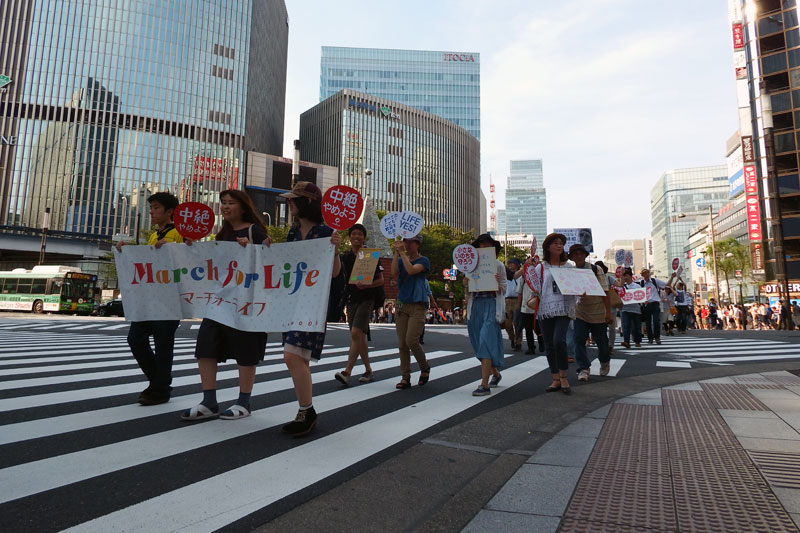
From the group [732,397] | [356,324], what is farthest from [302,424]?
[732,397]

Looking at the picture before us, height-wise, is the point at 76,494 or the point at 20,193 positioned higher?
the point at 20,193

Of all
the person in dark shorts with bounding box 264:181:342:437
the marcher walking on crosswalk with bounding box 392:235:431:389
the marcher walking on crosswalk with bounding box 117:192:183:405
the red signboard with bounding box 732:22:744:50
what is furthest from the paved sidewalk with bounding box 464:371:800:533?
the red signboard with bounding box 732:22:744:50

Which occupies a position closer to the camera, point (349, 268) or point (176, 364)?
point (349, 268)

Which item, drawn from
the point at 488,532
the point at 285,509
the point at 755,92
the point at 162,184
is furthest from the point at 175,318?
the point at 162,184

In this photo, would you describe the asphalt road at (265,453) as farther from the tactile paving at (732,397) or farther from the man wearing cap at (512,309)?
the man wearing cap at (512,309)

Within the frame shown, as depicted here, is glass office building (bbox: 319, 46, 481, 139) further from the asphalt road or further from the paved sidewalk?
the paved sidewalk

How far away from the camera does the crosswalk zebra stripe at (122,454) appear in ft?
7.66

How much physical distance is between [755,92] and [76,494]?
50.4 meters

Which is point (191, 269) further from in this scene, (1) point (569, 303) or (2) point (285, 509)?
(1) point (569, 303)

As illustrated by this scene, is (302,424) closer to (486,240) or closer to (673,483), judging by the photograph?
(673,483)

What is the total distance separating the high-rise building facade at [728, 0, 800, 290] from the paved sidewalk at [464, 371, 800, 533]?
42.7m

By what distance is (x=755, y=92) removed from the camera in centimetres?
3916

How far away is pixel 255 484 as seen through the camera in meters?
2.37

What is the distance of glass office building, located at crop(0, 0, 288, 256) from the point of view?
63719 millimetres
